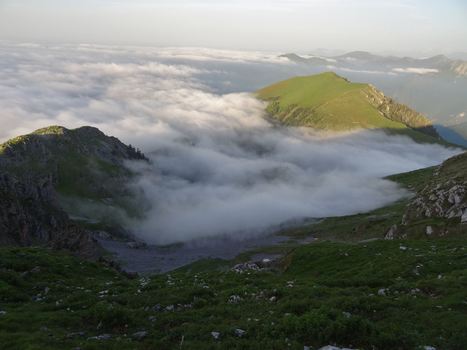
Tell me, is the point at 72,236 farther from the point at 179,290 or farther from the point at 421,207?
the point at 179,290

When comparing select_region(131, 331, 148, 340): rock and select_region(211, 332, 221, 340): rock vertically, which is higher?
select_region(211, 332, 221, 340): rock

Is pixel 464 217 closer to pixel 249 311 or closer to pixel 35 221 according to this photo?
pixel 249 311

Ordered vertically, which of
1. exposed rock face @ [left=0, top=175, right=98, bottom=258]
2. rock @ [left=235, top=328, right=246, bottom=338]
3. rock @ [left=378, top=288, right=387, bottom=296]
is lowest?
exposed rock face @ [left=0, top=175, right=98, bottom=258]

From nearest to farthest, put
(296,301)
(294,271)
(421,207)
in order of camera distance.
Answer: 1. (296,301)
2. (294,271)
3. (421,207)

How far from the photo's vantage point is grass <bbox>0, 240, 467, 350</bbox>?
1939 centimetres

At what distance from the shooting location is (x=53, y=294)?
33.8 m

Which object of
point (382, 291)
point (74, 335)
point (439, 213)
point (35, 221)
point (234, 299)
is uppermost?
point (382, 291)

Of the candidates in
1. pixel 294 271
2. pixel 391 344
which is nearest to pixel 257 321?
pixel 391 344

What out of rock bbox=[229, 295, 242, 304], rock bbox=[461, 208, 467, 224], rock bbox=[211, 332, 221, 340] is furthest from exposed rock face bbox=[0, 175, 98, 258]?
rock bbox=[211, 332, 221, 340]

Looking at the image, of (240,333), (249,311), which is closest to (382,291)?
(249,311)

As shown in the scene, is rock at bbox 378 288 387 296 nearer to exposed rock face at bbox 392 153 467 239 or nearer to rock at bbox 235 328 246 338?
rock at bbox 235 328 246 338

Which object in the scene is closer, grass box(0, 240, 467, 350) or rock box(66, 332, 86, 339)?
grass box(0, 240, 467, 350)

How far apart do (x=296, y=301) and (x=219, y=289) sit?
388 inches

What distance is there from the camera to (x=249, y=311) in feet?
83.0
